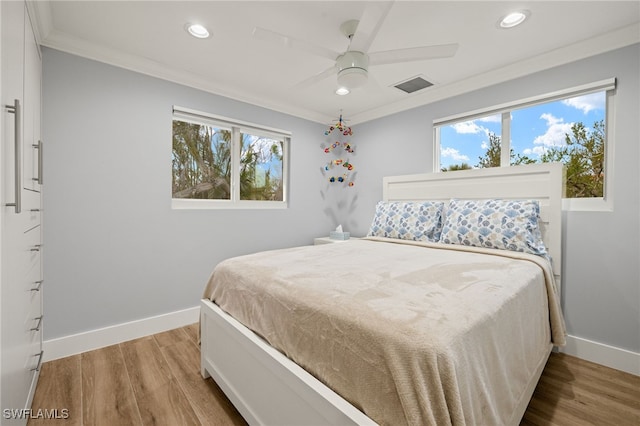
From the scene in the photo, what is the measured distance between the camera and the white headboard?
7.02 feet

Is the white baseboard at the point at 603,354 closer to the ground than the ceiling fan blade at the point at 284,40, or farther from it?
closer to the ground

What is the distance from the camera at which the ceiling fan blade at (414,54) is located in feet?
5.44

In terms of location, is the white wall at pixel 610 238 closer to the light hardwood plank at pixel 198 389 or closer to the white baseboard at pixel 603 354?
the white baseboard at pixel 603 354

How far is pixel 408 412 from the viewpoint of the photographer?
76 cm

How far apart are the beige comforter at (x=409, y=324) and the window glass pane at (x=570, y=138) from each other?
0.97 m

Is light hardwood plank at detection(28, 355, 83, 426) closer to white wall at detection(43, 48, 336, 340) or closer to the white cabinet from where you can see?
the white cabinet

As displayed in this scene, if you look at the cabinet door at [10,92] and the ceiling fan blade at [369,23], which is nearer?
the cabinet door at [10,92]

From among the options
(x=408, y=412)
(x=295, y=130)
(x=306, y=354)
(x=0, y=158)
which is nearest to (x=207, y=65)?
(x=295, y=130)

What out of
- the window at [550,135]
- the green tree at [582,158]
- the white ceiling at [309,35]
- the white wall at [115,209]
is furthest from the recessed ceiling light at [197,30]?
the green tree at [582,158]

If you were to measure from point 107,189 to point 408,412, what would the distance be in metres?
2.57

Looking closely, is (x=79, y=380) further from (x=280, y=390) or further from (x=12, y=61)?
(x=12, y=61)

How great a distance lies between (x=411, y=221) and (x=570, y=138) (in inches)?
56.1

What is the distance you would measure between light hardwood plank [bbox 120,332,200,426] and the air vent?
3130 mm

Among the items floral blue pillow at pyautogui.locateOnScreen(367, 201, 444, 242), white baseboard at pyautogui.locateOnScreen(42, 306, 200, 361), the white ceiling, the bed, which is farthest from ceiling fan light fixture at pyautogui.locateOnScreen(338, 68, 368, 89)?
white baseboard at pyautogui.locateOnScreen(42, 306, 200, 361)
